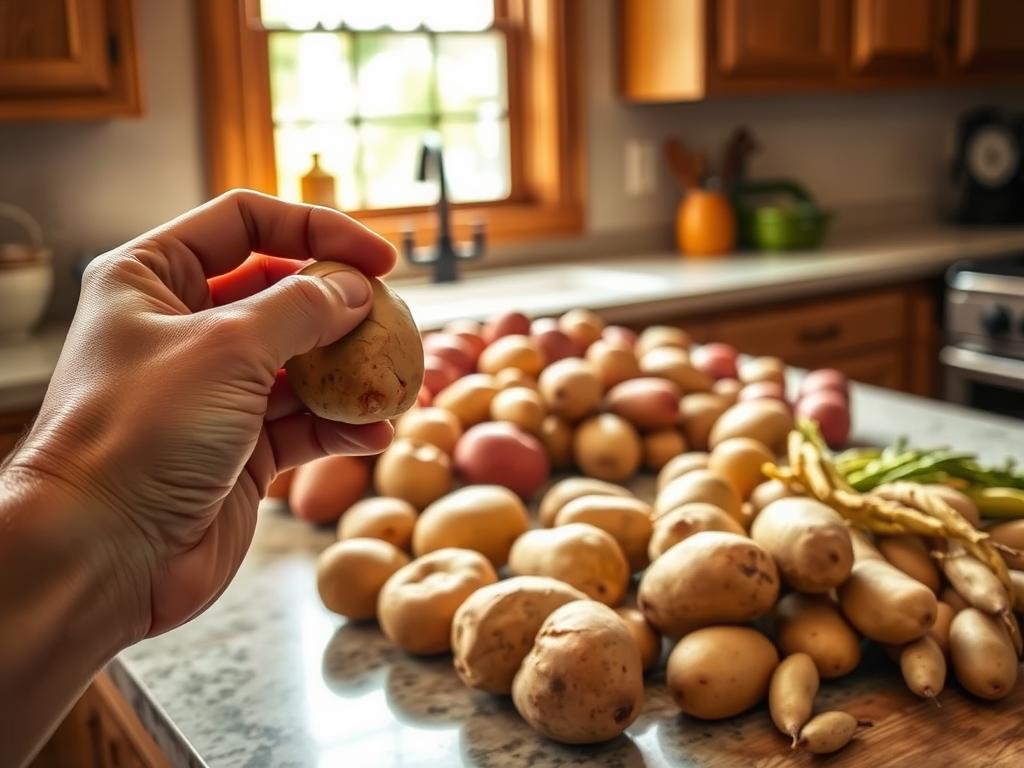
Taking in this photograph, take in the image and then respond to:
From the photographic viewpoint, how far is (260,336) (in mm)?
714

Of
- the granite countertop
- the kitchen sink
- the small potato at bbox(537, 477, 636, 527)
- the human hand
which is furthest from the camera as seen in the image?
the kitchen sink

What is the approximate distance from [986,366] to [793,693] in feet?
7.96

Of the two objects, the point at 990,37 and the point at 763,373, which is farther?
the point at 990,37

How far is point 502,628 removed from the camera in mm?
821

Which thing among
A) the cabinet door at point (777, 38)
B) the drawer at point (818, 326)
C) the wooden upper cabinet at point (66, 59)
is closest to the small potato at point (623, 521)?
the wooden upper cabinet at point (66, 59)

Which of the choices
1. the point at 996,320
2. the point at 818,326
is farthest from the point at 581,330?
the point at 996,320

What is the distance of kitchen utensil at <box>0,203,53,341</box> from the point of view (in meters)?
2.24

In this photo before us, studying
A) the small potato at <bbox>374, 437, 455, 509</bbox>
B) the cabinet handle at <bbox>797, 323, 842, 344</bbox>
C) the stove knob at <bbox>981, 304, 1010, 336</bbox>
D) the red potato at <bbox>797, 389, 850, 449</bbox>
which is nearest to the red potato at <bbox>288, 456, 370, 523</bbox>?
the small potato at <bbox>374, 437, 455, 509</bbox>

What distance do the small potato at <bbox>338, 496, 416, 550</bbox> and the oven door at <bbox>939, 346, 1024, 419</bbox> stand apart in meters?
2.25

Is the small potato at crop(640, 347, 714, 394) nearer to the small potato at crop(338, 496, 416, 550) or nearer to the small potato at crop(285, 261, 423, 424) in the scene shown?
the small potato at crop(338, 496, 416, 550)

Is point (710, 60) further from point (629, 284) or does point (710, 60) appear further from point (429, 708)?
point (429, 708)

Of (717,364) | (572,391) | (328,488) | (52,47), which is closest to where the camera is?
(328,488)

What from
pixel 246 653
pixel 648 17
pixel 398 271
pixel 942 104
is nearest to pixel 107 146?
pixel 398 271

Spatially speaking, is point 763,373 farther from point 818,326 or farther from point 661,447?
point 818,326
